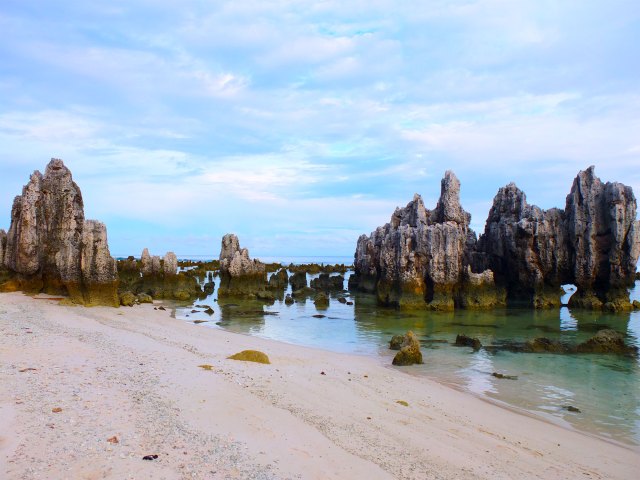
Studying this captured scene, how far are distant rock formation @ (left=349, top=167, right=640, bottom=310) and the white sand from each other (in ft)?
77.4

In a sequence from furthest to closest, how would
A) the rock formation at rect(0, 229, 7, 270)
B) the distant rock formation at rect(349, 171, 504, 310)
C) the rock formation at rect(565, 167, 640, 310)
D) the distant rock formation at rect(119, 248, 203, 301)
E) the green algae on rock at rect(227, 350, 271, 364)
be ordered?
the distant rock formation at rect(119, 248, 203, 301) < the distant rock formation at rect(349, 171, 504, 310) < the rock formation at rect(565, 167, 640, 310) < the rock formation at rect(0, 229, 7, 270) < the green algae on rock at rect(227, 350, 271, 364)

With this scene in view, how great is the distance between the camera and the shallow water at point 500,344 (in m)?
13.9

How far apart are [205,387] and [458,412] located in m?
6.52

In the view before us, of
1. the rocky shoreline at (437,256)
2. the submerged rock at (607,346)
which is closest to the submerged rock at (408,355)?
the submerged rock at (607,346)

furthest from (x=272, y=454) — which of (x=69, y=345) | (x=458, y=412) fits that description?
(x=69, y=345)

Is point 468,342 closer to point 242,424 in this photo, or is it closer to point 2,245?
point 242,424

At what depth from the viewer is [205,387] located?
32.9ft

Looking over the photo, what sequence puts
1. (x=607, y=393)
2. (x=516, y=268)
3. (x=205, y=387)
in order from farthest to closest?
1. (x=516, y=268)
2. (x=607, y=393)
3. (x=205, y=387)

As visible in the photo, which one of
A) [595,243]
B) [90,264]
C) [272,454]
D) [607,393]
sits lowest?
[607,393]

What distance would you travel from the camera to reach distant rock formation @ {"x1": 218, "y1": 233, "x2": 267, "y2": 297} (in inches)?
1831

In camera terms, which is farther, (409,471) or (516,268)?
(516,268)

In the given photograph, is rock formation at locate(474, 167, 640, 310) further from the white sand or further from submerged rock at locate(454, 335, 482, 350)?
the white sand

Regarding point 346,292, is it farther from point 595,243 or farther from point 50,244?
point 50,244

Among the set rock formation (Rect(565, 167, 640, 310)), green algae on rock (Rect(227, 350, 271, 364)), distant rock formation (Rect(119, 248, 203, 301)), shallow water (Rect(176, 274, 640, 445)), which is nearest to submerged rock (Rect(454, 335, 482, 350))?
shallow water (Rect(176, 274, 640, 445))
